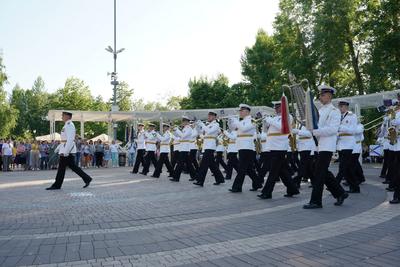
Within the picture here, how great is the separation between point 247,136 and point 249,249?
6040mm

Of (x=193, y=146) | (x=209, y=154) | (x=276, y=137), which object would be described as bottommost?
(x=209, y=154)

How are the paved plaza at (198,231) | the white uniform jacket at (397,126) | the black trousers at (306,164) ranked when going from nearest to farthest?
the paved plaza at (198,231) → the white uniform jacket at (397,126) → the black trousers at (306,164)

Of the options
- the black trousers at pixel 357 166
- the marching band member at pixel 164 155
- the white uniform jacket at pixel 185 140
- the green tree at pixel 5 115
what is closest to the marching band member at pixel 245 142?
the black trousers at pixel 357 166

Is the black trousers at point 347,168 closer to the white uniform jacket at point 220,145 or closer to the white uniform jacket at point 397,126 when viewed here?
the white uniform jacket at point 397,126

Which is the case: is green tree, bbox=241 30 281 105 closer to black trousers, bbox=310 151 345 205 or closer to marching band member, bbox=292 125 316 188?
marching band member, bbox=292 125 316 188

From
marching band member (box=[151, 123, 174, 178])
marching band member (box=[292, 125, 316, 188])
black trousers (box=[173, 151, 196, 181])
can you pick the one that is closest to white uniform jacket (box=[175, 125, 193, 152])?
black trousers (box=[173, 151, 196, 181])

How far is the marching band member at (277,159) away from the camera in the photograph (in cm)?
943

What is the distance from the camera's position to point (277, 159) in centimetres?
948

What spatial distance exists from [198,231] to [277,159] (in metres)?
3.77

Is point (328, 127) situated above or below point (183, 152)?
above

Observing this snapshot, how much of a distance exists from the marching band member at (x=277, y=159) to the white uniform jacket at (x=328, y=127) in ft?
4.78

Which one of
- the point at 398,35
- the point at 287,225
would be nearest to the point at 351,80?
the point at 398,35

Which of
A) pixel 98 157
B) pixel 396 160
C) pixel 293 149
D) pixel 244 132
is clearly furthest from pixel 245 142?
pixel 98 157

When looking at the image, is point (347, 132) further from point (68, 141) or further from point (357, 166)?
point (68, 141)
